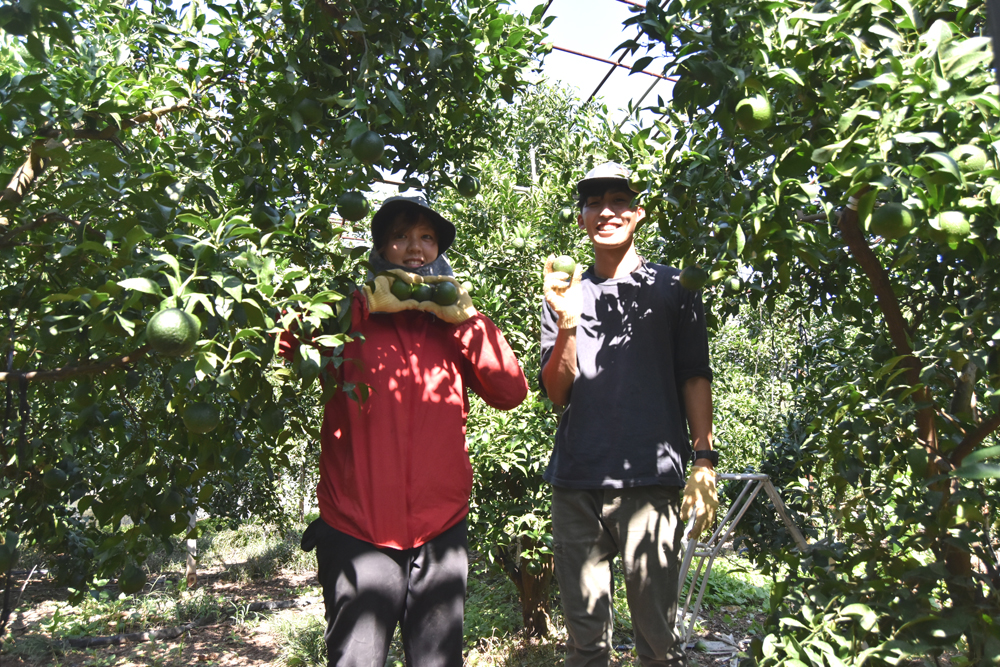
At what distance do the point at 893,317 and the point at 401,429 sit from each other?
3.55ft

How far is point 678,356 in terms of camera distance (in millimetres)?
1913

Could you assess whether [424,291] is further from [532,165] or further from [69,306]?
[532,165]

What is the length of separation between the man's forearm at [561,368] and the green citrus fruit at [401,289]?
42 cm

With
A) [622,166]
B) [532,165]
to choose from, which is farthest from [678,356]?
[532,165]

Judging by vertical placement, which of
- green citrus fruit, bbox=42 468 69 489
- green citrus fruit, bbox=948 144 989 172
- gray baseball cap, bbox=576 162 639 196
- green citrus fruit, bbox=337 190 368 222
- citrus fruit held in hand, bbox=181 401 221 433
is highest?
gray baseball cap, bbox=576 162 639 196

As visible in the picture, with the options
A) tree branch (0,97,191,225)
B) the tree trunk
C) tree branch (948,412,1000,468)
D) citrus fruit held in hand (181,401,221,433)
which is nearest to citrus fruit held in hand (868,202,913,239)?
tree branch (948,412,1000,468)

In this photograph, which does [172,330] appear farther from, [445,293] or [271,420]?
[445,293]

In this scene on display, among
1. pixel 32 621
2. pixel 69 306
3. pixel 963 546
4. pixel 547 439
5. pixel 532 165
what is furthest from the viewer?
pixel 32 621

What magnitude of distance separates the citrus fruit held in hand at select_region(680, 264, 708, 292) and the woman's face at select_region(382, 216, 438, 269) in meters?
0.66

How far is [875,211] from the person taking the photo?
108cm

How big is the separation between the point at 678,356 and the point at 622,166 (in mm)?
546

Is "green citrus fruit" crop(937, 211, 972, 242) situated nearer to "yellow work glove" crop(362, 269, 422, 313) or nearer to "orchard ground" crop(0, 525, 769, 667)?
"yellow work glove" crop(362, 269, 422, 313)

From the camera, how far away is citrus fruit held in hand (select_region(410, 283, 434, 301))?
1.69m

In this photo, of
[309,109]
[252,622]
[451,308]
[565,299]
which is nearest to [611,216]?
[565,299]
